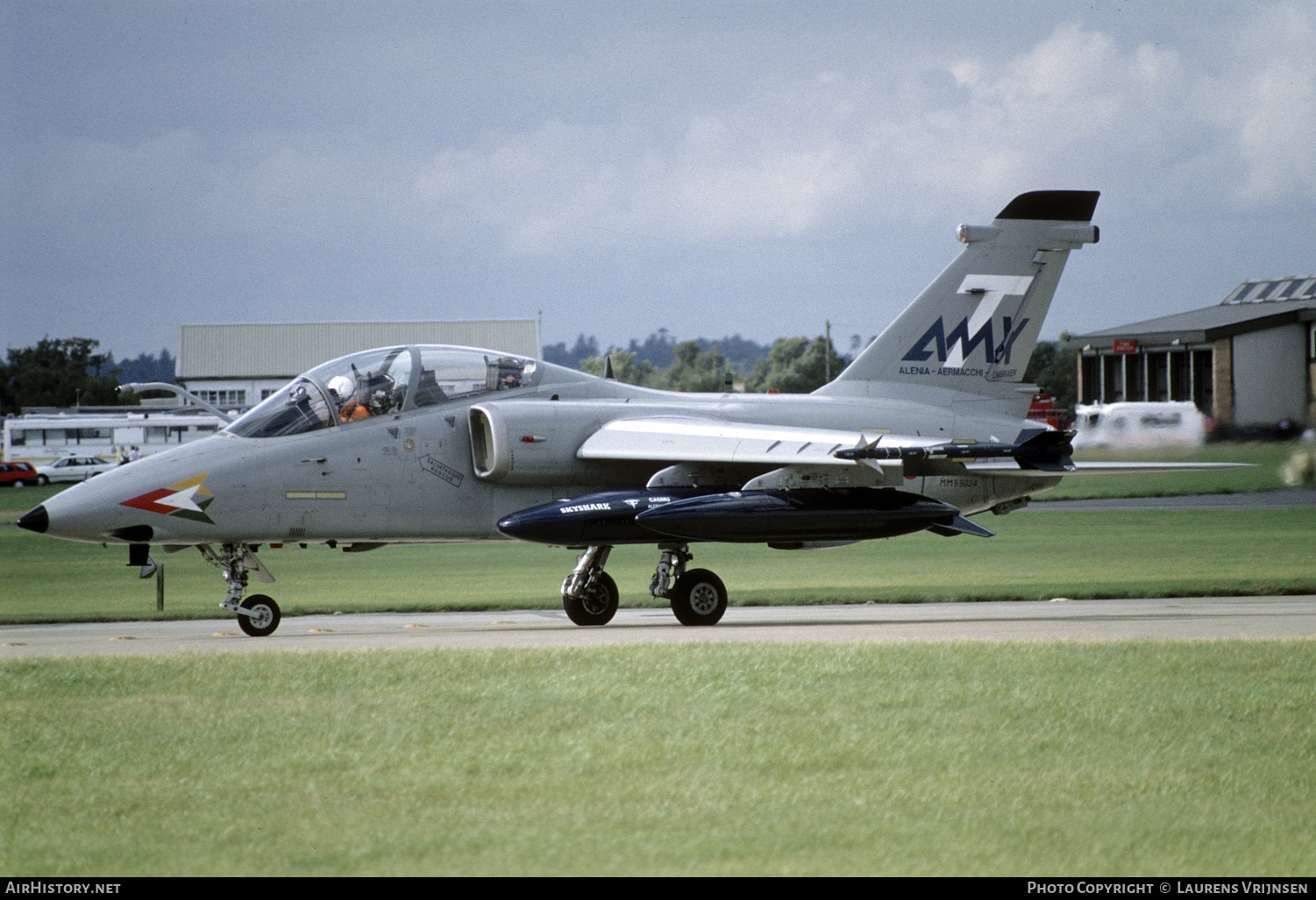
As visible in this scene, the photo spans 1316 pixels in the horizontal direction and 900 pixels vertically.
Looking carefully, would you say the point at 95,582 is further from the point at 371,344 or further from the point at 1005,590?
the point at 371,344

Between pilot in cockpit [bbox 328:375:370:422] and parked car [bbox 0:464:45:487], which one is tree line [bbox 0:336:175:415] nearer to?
parked car [bbox 0:464:45:487]

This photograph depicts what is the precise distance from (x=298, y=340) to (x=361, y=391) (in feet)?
163

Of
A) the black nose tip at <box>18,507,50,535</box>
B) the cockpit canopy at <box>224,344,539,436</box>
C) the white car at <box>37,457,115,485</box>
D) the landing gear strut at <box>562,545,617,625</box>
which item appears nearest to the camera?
the black nose tip at <box>18,507,50,535</box>

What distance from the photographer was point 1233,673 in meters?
9.30

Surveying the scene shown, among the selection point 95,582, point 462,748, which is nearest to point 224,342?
point 95,582

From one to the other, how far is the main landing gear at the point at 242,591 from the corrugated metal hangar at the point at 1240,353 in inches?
360

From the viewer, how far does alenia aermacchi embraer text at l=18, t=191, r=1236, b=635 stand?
44.2ft

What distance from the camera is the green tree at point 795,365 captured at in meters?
61.1

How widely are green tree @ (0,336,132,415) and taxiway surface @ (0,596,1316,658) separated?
248 feet

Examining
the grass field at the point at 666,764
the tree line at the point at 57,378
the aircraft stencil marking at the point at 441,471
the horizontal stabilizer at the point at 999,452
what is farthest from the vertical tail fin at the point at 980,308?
the tree line at the point at 57,378

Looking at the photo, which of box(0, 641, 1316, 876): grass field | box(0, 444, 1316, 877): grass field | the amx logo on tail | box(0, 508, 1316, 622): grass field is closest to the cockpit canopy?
box(0, 508, 1316, 622): grass field

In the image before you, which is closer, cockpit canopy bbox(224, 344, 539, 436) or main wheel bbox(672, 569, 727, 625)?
cockpit canopy bbox(224, 344, 539, 436)

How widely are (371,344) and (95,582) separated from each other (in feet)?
118

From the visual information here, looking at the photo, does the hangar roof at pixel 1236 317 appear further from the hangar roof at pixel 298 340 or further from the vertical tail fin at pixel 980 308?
the hangar roof at pixel 298 340
